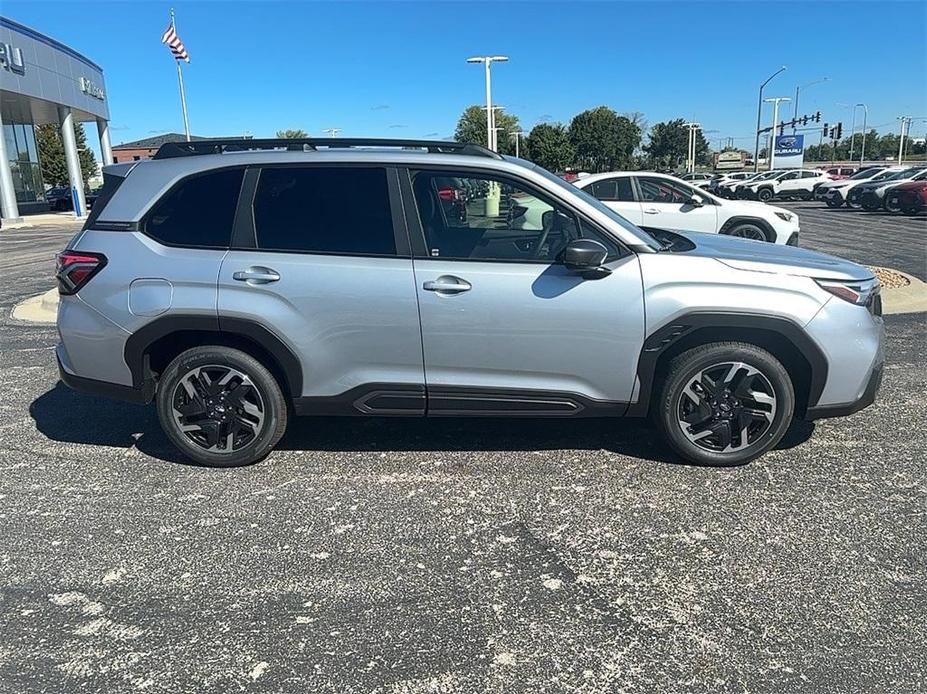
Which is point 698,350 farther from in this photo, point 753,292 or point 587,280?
point 587,280

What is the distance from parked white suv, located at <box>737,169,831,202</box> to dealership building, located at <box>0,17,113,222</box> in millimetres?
35366

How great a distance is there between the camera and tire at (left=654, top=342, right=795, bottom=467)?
12.5 feet

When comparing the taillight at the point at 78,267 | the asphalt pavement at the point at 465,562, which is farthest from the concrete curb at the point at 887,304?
the taillight at the point at 78,267

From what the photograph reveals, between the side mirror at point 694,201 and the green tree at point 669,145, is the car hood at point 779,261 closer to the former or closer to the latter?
the side mirror at point 694,201

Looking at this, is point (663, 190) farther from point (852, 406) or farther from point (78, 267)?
point (78, 267)

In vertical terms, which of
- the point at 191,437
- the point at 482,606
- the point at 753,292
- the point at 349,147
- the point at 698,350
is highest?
the point at 349,147

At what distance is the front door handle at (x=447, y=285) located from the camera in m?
3.73

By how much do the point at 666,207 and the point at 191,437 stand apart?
9.42 m

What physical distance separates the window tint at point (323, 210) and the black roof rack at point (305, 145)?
27cm

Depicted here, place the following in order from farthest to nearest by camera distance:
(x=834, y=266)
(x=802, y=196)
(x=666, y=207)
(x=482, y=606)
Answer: (x=802, y=196)
(x=666, y=207)
(x=834, y=266)
(x=482, y=606)

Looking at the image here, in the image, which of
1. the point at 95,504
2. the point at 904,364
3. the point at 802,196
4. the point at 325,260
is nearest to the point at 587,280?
the point at 325,260

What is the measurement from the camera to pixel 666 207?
1146 cm

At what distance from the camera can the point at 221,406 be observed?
159 inches

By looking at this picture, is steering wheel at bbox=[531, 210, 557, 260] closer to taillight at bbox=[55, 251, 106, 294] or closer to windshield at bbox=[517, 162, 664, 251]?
windshield at bbox=[517, 162, 664, 251]
